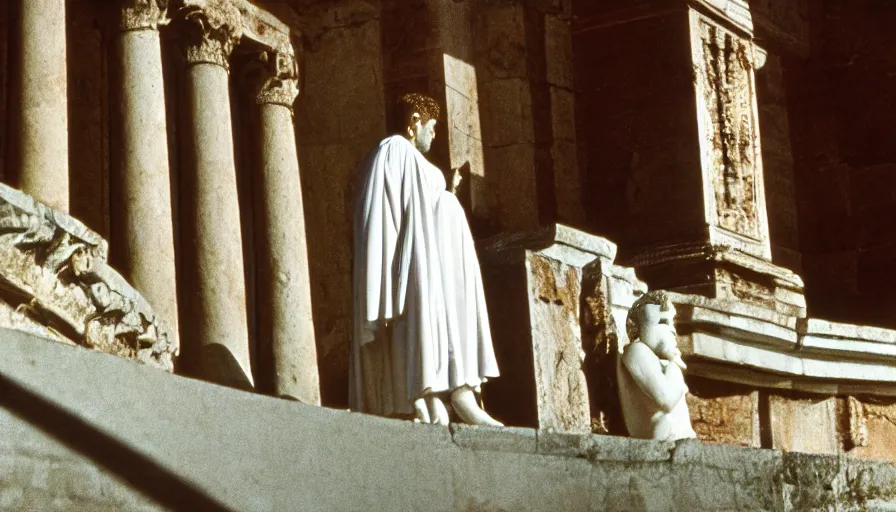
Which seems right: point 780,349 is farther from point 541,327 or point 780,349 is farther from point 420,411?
point 420,411

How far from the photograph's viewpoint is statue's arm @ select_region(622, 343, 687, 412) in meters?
10.8

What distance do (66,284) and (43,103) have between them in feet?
5.57

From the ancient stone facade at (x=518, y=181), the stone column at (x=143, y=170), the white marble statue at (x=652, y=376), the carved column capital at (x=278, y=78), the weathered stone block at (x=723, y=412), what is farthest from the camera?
the carved column capital at (x=278, y=78)

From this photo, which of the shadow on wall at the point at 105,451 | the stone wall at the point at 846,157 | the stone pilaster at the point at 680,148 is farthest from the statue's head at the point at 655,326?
the stone wall at the point at 846,157

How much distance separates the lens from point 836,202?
16375 millimetres

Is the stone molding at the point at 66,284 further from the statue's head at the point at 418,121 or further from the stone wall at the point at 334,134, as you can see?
the stone wall at the point at 334,134

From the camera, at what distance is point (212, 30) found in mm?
12688

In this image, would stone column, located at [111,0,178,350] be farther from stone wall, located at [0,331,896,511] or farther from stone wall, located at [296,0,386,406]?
stone wall, located at [0,331,896,511]

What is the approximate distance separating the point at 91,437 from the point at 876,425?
8975mm

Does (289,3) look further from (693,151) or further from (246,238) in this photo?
(693,151)

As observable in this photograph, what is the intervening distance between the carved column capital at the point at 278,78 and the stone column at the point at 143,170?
1419mm

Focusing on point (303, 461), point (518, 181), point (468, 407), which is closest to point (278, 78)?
point (518, 181)

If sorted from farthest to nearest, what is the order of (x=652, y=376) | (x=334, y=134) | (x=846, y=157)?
(x=846, y=157) < (x=334, y=134) < (x=652, y=376)

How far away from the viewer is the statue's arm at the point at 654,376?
35.3 feet
